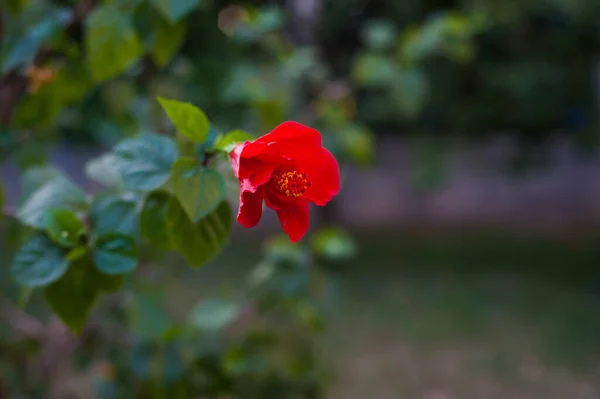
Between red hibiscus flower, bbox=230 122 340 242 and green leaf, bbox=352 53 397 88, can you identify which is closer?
red hibiscus flower, bbox=230 122 340 242

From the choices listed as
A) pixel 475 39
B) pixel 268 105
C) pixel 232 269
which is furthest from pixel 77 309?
pixel 475 39

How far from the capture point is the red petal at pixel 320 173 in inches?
15.5

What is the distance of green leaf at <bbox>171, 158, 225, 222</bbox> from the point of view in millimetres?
413

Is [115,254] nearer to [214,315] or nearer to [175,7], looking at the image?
[175,7]

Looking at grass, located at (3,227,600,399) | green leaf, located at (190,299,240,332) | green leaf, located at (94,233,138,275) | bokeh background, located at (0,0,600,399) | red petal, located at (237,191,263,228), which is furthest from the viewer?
grass, located at (3,227,600,399)

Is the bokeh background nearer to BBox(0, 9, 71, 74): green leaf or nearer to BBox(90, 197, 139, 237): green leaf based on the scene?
BBox(0, 9, 71, 74): green leaf

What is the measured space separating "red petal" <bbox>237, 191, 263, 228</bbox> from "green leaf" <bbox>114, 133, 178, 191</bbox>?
0.10m

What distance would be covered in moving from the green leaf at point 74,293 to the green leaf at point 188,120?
15 centimetres

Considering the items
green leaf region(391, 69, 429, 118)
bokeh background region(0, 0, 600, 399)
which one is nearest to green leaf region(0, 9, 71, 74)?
bokeh background region(0, 0, 600, 399)

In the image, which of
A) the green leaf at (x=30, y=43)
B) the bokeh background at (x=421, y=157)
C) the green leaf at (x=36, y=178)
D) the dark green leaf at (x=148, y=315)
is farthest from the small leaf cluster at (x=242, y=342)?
the green leaf at (x=30, y=43)

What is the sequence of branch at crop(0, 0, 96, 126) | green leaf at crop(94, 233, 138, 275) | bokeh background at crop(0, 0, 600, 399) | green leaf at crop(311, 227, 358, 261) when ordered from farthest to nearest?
bokeh background at crop(0, 0, 600, 399) < green leaf at crop(311, 227, 358, 261) < branch at crop(0, 0, 96, 126) < green leaf at crop(94, 233, 138, 275)

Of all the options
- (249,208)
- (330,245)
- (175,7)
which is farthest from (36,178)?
(330,245)

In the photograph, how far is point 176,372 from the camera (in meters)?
0.83

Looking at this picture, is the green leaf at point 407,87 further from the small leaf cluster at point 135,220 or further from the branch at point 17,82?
the small leaf cluster at point 135,220
